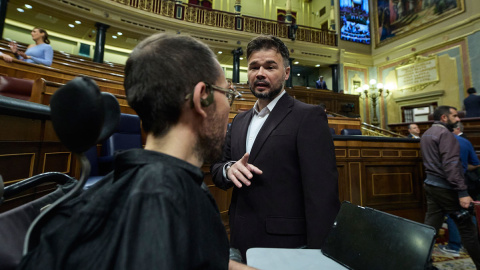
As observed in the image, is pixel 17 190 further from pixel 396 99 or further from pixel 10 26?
pixel 10 26

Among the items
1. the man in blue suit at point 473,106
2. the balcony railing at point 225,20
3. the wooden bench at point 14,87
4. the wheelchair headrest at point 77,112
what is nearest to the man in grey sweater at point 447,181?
the wheelchair headrest at point 77,112

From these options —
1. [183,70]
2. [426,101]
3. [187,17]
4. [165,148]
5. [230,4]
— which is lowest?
[165,148]

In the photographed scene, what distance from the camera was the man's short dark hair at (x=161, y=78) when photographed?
0.48 m

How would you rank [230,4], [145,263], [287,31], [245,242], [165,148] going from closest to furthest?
[145,263] → [165,148] → [245,242] → [287,31] → [230,4]

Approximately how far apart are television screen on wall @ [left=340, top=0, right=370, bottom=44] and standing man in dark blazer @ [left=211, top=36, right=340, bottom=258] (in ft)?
39.1

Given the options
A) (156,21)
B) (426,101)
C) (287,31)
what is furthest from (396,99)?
(156,21)

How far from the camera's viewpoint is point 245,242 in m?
0.99

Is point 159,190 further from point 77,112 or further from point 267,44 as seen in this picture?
point 267,44

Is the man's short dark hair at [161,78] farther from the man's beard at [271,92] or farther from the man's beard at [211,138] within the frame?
the man's beard at [271,92]

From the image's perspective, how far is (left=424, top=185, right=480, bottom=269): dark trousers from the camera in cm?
201

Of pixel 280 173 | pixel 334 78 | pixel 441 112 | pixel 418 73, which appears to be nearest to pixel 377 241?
pixel 280 173

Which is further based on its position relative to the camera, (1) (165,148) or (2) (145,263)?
(1) (165,148)

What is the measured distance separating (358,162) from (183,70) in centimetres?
313

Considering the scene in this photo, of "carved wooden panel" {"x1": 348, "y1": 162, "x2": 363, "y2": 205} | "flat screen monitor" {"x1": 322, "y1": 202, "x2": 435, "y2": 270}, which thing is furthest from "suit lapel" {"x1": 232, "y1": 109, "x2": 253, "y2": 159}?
"carved wooden panel" {"x1": 348, "y1": 162, "x2": 363, "y2": 205}
